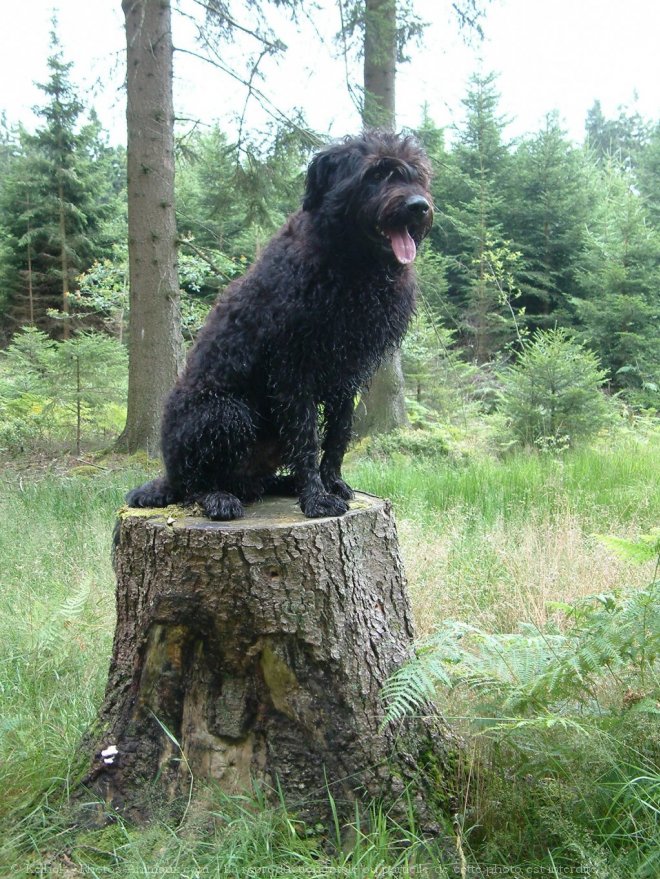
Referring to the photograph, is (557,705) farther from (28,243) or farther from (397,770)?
(28,243)

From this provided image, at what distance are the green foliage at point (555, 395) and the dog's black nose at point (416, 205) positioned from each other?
676 centimetres

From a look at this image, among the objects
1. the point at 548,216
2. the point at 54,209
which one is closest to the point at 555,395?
the point at 548,216

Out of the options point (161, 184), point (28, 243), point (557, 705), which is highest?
point (28, 243)

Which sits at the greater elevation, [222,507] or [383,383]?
[383,383]

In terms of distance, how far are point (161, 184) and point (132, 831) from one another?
25.8 feet

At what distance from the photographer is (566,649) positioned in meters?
2.44

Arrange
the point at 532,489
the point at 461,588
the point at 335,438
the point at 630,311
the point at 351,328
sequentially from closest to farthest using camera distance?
1. the point at 351,328
2. the point at 335,438
3. the point at 461,588
4. the point at 532,489
5. the point at 630,311

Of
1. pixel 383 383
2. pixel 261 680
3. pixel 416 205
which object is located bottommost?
Result: pixel 261 680

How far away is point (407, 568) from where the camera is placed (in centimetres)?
462

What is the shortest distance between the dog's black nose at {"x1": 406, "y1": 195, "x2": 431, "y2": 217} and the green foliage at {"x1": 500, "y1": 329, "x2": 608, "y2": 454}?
266 inches

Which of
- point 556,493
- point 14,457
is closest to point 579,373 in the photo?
point 556,493

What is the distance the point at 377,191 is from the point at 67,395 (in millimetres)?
9015

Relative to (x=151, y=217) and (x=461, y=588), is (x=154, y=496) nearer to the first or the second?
(x=461, y=588)

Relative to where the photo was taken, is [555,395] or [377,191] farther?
[555,395]
